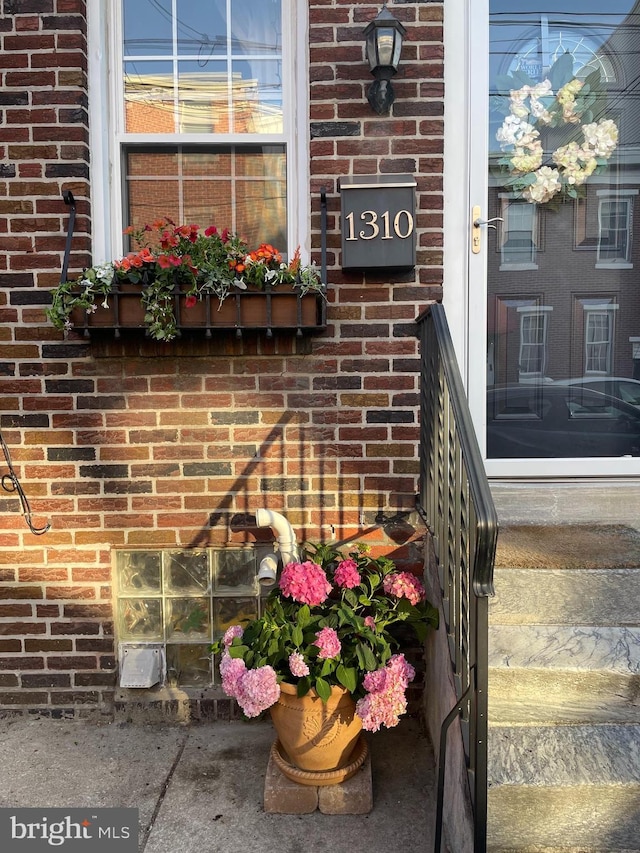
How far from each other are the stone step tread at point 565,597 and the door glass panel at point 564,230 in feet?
2.58

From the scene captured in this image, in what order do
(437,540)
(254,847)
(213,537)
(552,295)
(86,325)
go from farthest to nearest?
(552,295) < (213,537) < (86,325) < (437,540) < (254,847)

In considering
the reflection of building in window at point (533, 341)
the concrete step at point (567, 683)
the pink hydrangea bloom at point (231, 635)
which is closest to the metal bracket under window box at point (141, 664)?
the pink hydrangea bloom at point (231, 635)

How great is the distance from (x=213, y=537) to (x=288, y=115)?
179 centimetres

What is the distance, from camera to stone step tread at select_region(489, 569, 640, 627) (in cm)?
221

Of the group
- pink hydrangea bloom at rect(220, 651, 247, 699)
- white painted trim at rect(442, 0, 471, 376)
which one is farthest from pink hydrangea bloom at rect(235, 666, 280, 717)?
white painted trim at rect(442, 0, 471, 376)

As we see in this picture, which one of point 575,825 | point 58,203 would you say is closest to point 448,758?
point 575,825

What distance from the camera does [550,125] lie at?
295 centimetres

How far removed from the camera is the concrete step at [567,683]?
2055 mm

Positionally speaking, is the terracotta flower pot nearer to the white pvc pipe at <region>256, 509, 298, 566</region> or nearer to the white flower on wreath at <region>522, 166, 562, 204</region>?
the white pvc pipe at <region>256, 509, 298, 566</region>

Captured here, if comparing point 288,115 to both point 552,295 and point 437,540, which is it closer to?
point 552,295

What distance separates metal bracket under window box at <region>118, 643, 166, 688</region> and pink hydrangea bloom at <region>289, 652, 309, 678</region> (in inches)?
34.7

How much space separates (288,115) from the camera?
9.35 ft

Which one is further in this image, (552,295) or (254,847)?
(552,295)

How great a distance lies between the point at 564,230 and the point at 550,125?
45 centimetres
